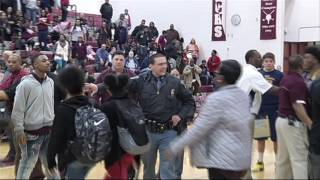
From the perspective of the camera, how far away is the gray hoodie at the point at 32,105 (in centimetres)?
589

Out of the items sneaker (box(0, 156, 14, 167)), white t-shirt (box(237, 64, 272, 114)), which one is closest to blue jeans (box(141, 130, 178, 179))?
white t-shirt (box(237, 64, 272, 114))

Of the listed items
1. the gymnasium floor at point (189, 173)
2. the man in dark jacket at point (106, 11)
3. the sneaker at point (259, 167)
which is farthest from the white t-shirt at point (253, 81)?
the man in dark jacket at point (106, 11)

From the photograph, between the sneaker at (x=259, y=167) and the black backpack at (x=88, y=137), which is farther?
the sneaker at (x=259, y=167)

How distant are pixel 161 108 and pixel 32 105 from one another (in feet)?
4.81

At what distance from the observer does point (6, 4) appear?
18234 millimetres

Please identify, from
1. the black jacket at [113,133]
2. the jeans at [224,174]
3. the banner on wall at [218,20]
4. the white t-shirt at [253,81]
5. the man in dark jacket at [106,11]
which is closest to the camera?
the jeans at [224,174]

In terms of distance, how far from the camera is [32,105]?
602cm

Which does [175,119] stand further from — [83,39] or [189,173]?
[83,39]

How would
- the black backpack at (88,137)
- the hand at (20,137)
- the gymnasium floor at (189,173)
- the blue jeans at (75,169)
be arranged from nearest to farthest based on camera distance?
the black backpack at (88,137), the blue jeans at (75,169), the hand at (20,137), the gymnasium floor at (189,173)

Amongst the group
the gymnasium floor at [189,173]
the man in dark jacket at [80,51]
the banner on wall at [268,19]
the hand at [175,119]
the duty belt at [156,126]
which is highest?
the banner on wall at [268,19]

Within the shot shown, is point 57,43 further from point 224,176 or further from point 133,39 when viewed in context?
point 224,176

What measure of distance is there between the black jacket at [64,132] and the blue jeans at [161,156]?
1.62 m

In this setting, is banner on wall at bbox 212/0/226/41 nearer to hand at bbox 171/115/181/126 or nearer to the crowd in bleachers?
the crowd in bleachers

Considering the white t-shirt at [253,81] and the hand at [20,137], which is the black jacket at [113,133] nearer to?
the hand at [20,137]
